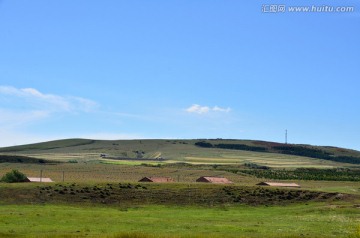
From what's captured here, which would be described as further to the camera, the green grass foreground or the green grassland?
the green grassland

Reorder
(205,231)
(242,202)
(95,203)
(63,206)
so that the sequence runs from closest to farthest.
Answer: (205,231), (63,206), (95,203), (242,202)

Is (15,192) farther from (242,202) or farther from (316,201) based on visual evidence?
(316,201)

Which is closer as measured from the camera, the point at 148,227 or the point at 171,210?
the point at 148,227

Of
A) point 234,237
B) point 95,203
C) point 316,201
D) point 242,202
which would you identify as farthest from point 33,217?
point 316,201

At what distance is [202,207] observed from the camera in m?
69.2

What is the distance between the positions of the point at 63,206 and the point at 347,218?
30757 mm

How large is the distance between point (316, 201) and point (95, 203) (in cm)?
2801

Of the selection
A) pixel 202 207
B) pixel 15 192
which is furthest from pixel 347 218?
pixel 15 192

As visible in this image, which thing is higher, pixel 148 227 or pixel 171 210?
pixel 148 227

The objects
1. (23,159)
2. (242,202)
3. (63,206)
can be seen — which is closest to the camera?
(63,206)

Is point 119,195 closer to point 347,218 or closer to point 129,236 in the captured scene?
point 347,218

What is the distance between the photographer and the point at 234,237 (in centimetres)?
3253

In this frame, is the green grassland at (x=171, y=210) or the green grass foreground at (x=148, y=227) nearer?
the green grass foreground at (x=148, y=227)

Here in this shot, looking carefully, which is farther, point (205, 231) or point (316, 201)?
point (316, 201)
